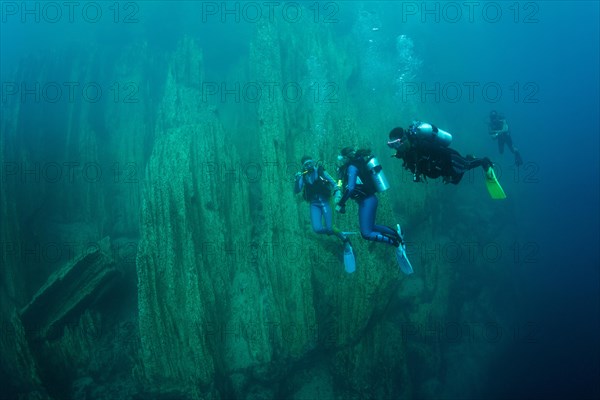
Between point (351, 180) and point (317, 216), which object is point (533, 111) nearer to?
point (317, 216)

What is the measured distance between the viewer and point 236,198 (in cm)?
1116

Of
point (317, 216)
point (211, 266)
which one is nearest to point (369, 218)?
point (317, 216)

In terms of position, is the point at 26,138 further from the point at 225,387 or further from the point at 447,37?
the point at 447,37

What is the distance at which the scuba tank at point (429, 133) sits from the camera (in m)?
5.36

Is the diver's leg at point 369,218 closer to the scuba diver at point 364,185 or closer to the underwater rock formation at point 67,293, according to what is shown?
the scuba diver at point 364,185

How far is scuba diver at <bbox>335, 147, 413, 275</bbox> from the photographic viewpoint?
659 centimetres

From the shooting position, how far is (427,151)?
5.52m

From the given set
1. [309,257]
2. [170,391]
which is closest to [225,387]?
[170,391]

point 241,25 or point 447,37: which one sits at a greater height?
point 447,37

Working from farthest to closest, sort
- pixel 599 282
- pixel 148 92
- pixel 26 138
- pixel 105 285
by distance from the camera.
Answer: pixel 599 282
pixel 148 92
pixel 26 138
pixel 105 285

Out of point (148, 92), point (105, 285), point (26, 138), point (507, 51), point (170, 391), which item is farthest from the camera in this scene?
point (507, 51)

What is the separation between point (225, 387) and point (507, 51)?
46.7m

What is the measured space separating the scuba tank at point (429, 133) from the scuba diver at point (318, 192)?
2.62 m

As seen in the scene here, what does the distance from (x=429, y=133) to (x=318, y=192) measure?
342 cm
